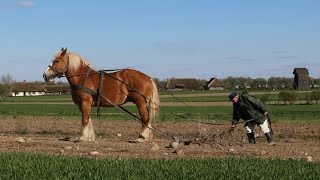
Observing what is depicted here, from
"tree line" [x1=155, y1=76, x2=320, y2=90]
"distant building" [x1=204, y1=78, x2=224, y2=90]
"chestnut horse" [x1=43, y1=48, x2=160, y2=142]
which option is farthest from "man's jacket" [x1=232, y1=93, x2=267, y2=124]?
"distant building" [x1=204, y1=78, x2=224, y2=90]

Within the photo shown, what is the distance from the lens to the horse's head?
15352 millimetres

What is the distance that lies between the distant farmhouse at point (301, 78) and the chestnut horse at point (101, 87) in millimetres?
133515

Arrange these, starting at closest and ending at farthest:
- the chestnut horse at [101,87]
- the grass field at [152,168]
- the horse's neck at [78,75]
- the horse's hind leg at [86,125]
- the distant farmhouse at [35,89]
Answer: the grass field at [152,168]
the horse's hind leg at [86,125]
the chestnut horse at [101,87]
the horse's neck at [78,75]
the distant farmhouse at [35,89]

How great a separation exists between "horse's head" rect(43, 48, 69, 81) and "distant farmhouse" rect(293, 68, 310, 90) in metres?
134

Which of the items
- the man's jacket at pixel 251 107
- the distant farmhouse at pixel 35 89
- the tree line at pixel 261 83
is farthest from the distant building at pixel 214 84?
the man's jacket at pixel 251 107

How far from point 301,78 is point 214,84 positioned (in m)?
25.2

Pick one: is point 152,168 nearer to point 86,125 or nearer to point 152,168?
point 152,168

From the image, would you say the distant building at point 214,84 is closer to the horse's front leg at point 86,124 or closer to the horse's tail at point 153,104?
the horse's tail at point 153,104

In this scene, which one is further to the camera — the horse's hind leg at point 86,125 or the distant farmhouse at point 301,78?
the distant farmhouse at point 301,78

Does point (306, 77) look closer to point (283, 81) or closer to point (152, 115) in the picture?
point (283, 81)

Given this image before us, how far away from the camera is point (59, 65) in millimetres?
15344

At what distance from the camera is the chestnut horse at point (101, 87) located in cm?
1519

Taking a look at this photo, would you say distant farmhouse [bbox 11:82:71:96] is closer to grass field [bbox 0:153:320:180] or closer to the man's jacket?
the man's jacket

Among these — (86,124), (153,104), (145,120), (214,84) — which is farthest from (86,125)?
(214,84)
